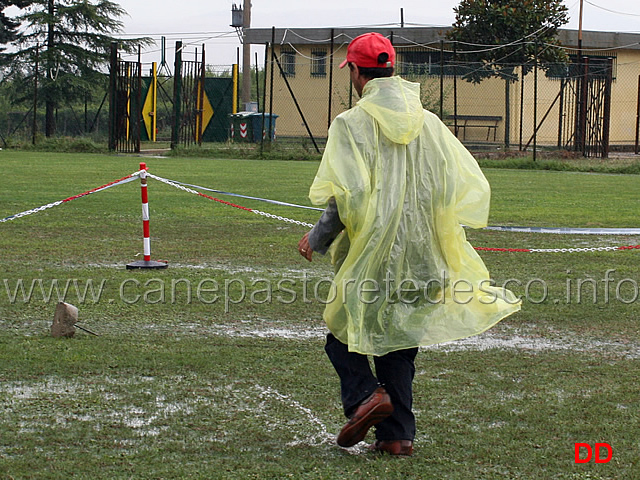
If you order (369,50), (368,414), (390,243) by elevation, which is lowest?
(368,414)

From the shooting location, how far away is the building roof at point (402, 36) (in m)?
40.4

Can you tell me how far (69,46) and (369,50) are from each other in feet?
139

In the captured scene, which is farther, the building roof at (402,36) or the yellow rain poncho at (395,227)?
the building roof at (402,36)

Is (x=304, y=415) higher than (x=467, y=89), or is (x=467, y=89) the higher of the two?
(x=467, y=89)

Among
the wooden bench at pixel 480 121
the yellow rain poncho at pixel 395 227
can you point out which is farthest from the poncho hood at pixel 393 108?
the wooden bench at pixel 480 121

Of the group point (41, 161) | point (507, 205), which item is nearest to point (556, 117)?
point (41, 161)

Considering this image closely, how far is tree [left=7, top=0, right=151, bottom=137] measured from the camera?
139 feet

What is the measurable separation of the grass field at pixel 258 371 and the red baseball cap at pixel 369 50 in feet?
5.54

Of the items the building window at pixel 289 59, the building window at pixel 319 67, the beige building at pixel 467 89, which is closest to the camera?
the beige building at pixel 467 89

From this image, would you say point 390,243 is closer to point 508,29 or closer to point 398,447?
point 398,447

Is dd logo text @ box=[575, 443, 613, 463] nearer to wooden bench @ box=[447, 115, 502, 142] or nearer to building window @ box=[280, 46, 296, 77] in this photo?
wooden bench @ box=[447, 115, 502, 142]

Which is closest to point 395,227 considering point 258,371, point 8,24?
point 258,371

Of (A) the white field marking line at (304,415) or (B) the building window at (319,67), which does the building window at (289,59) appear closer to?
(B) the building window at (319,67)

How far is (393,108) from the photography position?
12.4ft
